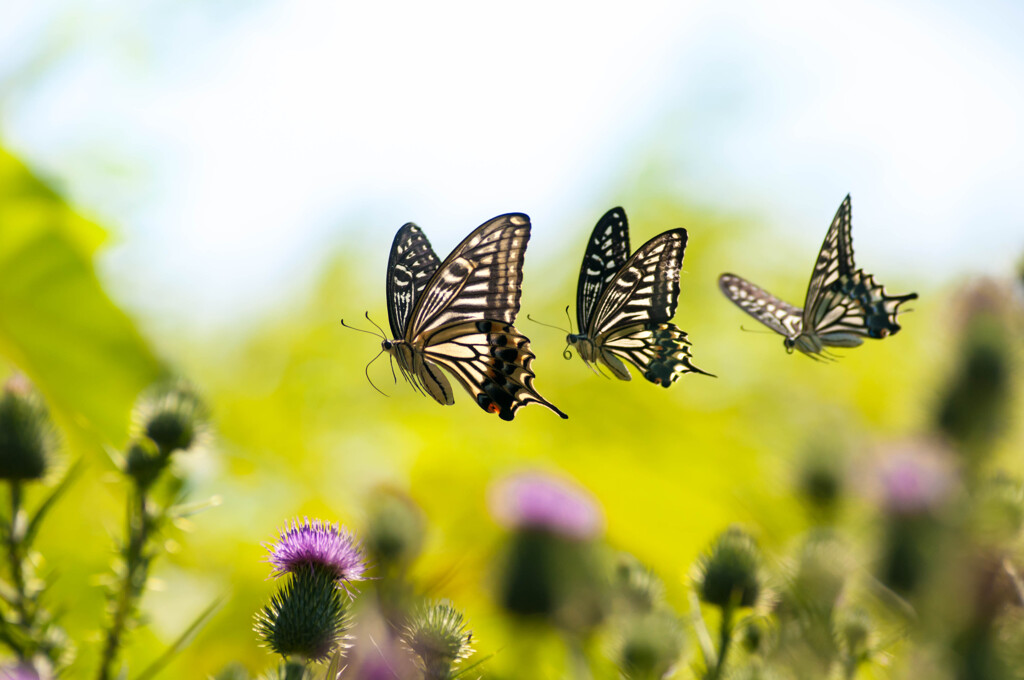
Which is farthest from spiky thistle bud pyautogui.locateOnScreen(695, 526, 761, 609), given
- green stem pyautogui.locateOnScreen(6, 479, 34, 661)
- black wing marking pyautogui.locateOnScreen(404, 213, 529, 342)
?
green stem pyautogui.locateOnScreen(6, 479, 34, 661)

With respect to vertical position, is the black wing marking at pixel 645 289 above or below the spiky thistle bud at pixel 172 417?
above

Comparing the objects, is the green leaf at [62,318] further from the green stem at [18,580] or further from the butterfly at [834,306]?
the butterfly at [834,306]

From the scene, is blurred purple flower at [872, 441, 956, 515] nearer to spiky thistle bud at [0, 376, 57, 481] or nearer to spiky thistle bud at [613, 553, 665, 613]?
spiky thistle bud at [613, 553, 665, 613]

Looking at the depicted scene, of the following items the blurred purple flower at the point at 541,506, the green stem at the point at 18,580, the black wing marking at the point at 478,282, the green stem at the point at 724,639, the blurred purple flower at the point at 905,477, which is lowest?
the blurred purple flower at the point at 541,506

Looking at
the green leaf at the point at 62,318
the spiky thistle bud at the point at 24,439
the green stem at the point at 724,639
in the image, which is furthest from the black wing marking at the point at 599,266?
the green leaf at the point at 62,318

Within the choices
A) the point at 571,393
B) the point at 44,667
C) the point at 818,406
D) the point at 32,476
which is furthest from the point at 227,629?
the point at 818,406

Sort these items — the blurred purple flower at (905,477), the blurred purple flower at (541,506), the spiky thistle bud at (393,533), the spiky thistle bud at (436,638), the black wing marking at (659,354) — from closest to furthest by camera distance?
the black wing marking at (659,354), the spiky thistle bud at (436,638), the spiky thistle bud at (393,533), the blurred purple flower at (905,477), the blurred purple flower at (541,506)

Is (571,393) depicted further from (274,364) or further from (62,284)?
(62,284)
